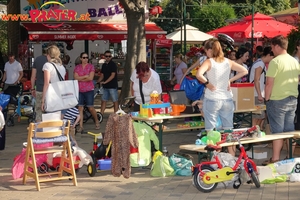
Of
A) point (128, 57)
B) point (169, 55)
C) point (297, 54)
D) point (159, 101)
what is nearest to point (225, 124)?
point (159, 101)

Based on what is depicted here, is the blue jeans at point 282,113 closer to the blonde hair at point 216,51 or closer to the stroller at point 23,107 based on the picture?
the blonde hair at point 216,51

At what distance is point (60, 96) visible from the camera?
400 inches

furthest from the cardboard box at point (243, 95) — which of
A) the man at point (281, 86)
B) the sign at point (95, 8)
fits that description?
the sign at point (95, 8)

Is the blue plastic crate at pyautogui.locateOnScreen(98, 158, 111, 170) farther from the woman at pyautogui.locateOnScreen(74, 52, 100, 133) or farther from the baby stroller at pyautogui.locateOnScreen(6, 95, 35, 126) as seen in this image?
the baby stroller at pyautogui.locateOnScreen(6, 95, 35, 126)

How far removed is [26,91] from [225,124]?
8.53 meters

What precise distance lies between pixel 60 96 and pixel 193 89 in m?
2.23

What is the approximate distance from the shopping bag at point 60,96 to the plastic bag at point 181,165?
2.05m

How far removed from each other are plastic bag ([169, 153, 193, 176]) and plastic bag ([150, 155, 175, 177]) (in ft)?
0.23

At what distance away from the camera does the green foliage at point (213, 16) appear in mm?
48094

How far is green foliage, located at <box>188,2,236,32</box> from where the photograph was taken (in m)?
48.1

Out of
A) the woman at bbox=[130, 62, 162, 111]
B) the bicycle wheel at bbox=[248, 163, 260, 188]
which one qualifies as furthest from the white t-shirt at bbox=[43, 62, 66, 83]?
the bicycle wheel at bbox=[248, 163, 260, 188]

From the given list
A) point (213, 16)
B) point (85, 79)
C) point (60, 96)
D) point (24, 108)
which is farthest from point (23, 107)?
point (213, 16)

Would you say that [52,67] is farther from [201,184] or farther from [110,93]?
[110,93]

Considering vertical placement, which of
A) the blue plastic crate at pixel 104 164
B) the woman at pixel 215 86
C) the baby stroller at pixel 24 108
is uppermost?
the woman at pixel 215 86
